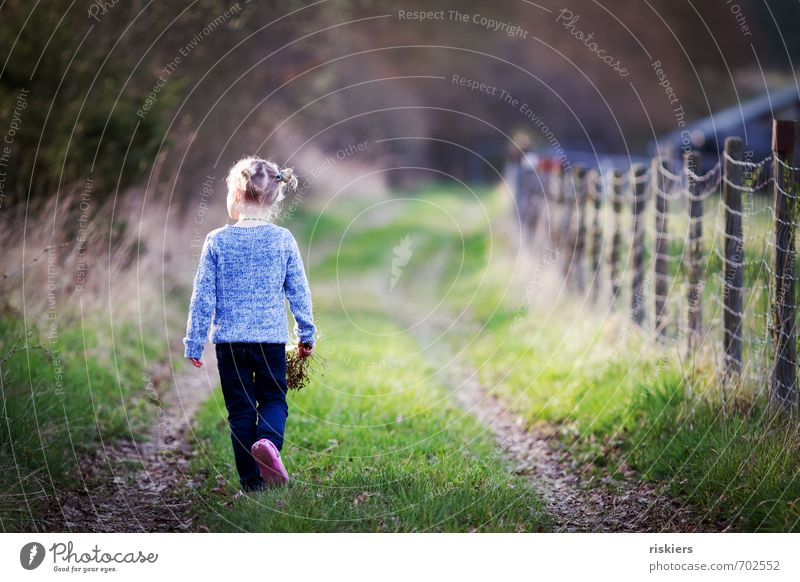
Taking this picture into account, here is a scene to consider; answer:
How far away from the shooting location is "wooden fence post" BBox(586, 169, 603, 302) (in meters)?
9.45

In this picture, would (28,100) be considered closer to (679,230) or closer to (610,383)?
(610,383)

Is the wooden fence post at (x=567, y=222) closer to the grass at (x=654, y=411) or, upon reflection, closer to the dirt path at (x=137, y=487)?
the grass at (x=654, y=411)

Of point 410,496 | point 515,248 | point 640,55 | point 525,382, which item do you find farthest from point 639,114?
point 410,496

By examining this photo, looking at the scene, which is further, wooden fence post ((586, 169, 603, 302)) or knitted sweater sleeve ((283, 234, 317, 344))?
wooden fence post ((586, 169, 603, 302))

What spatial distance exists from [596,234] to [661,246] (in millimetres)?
2063

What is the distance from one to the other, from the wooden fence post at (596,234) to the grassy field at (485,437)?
31cm

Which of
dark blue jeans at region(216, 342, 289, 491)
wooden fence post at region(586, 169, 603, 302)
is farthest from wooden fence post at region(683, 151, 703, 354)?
dark blue jeans at region(216, 342, 289, 491)

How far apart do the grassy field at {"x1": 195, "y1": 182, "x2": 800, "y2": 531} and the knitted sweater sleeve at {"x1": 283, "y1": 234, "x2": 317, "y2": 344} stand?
866 millimetres

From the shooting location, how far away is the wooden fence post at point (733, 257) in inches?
237

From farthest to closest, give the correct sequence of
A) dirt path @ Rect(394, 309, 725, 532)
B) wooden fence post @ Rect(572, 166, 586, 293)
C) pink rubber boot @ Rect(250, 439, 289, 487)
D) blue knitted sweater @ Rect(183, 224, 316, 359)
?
Answer: wooden fence post @ Rect(572, 166, 586, 293) → dirt path @ Rect(394, 309, 725, 532) → blue knitted sweater @ Rect(183, 224, 316, 359) → pink rubber boot @ Rect(250, 439, 289, 487)

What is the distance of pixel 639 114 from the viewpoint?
38.4 m

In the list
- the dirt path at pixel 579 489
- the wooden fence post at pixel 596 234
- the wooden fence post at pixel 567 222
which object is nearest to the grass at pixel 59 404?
the dirt path at pixel 579 489

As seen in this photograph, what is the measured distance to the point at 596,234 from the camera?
31.3ft

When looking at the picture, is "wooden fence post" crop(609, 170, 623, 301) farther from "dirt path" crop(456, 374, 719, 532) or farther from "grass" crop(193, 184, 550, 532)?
"dirt path" crop(456, 374, 719, 532)
